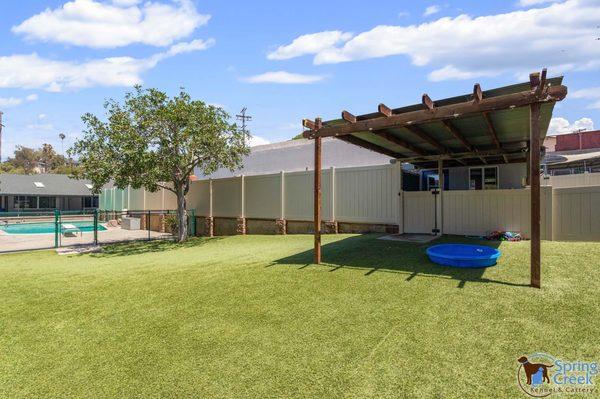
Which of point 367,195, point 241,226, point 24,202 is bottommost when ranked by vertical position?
point 241,226

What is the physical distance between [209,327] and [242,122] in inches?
1606

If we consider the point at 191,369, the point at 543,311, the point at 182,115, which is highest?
the point at 182,115

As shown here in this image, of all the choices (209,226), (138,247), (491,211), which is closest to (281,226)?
(209,226)

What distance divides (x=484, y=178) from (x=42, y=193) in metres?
42.2

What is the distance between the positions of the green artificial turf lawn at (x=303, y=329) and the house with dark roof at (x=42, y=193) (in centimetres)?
3589

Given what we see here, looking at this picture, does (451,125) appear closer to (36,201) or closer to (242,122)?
(242,122)

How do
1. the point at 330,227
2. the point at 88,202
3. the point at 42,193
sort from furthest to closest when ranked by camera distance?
the point at 88,202, the point at 42,193, the point at 330,227

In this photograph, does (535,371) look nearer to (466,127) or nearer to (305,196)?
(466,127)

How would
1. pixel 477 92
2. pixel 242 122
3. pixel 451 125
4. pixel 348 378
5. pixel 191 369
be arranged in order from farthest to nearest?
pixel 242 122, pixel 451 125, pixel 477 92, pixel 191 369, pixel 348 378

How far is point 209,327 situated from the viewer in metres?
4.26

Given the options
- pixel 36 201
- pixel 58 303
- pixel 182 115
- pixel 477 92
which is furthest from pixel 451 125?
pixel 36 201

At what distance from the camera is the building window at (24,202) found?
120 ft

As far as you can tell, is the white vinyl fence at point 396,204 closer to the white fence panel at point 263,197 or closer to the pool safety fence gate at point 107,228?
the white fence panel at point 263,197

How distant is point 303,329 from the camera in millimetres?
4016
